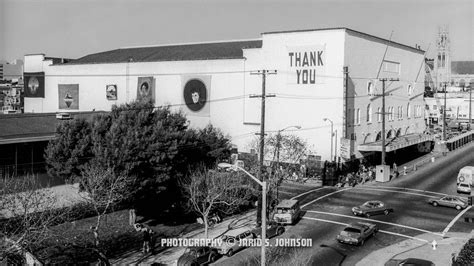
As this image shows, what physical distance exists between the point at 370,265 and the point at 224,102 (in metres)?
48.7

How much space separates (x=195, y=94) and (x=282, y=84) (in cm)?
1630

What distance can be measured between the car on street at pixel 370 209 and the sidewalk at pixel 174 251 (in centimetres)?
903

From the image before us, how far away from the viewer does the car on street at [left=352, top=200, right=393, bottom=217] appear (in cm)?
4425

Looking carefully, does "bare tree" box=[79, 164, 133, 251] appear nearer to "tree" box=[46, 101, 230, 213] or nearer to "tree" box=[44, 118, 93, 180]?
"tree" box=[46, 101, 230, 213]

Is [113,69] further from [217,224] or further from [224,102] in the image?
[217,224]

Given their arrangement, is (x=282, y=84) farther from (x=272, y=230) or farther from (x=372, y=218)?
(x=272, y=230)

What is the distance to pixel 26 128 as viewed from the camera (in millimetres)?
52531

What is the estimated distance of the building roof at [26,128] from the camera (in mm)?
46275

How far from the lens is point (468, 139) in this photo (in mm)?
97125

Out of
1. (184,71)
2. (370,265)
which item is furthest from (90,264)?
(184,71)

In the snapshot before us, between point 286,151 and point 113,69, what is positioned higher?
point 113,69

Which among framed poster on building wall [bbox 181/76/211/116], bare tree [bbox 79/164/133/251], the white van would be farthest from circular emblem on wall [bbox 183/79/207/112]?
bare tree [bbox 79/164/133/251]

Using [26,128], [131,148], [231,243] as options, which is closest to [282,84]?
[26,128]

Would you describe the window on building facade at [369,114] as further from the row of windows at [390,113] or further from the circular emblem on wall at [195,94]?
the circular emblem on wall at [195,94]
